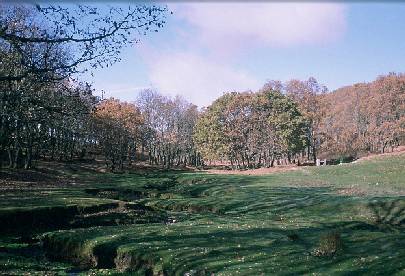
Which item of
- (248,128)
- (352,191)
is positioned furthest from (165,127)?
(352,191)

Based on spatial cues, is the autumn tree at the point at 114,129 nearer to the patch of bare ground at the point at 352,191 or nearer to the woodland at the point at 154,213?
the woodland at the point at 154,213

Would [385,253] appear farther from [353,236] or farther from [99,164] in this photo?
[99,164]

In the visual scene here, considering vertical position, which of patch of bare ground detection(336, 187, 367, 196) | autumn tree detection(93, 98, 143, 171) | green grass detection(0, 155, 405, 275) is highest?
autumn tree detection(93, 98, 143, 171)

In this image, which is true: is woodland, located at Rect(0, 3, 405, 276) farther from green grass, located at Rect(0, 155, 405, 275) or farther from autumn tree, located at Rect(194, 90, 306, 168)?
autumn tree, located at Rect(194, 90, 306, 168)

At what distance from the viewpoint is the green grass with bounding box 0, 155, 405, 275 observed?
18.7m

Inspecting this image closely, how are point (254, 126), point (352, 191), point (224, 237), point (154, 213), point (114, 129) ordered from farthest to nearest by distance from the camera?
1. point (254, 126)
2. point (114, 129)
3. point (352, 191)
4. point (154, 213)
5. point (224, 237)

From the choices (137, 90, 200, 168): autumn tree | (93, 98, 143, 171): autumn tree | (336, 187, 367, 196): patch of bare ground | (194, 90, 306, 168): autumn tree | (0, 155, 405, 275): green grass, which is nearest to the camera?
(0, 155, 405, 275): green grass

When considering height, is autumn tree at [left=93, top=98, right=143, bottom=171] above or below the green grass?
above

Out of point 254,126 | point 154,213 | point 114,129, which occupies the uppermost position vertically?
point 254,126

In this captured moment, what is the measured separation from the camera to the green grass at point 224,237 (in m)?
18.7

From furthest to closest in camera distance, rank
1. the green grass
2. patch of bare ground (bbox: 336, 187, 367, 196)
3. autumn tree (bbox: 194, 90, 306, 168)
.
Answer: autumn tree (bbox: 194, 90, 306, 168) → patch of bare ground (bbox: 336, 187, 367, 196) → the green grass

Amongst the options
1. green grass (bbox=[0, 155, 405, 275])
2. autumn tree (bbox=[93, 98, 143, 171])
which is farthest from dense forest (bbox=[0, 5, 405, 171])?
green grass (bbox=[0, 155, 405, 275])

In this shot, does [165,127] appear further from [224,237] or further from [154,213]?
[224,237]

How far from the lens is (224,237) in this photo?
2427 centimetres
